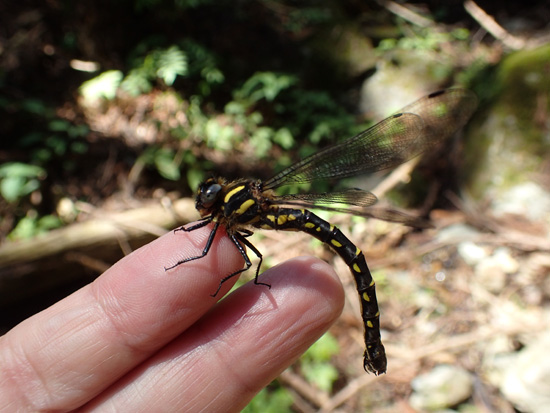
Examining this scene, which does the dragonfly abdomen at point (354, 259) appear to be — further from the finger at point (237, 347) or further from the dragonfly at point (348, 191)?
the finger at point (237, 347)

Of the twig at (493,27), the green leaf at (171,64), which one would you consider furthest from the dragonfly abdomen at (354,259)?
the twig at (493,27)

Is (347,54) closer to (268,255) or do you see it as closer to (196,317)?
(268,255)

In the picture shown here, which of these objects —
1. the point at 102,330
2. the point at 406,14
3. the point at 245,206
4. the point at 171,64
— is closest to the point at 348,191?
the point at 245,206

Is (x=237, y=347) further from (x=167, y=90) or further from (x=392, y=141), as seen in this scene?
(x=167, y=90)

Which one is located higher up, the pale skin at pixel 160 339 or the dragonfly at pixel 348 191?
the dragonfly at pixel 348 191

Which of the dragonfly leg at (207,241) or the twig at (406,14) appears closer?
the dragonfly leg at (207,241)

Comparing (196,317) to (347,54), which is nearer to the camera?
(196,317)

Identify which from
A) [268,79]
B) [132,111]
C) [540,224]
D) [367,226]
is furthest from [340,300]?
[132,111]
